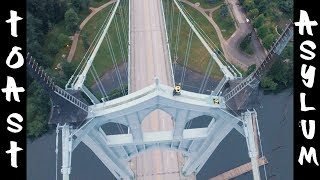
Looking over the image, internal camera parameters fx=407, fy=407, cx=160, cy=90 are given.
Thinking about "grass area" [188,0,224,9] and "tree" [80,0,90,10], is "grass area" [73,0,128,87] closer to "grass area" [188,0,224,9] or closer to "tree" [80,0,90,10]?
"tree" [80,0,90,10]

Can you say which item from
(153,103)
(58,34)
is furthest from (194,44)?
(153,103)

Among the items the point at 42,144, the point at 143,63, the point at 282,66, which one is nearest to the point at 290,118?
the point at 282,66

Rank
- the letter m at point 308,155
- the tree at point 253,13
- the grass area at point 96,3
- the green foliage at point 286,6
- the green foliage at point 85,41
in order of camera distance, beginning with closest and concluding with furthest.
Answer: the letter m at point 308,155
the green foliage at point 85,41
the tree at point 253,13
the green foliage at point 286,6
the grass area at point 96,3

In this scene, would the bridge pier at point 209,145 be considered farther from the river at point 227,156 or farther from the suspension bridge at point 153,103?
the river at point 227,156

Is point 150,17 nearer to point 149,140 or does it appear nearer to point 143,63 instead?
point 143,63

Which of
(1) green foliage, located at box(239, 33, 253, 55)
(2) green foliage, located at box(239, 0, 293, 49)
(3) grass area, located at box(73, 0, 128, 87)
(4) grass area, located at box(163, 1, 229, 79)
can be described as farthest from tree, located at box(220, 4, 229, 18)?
(3) grass area, located at box(73, 0, 128, 87)

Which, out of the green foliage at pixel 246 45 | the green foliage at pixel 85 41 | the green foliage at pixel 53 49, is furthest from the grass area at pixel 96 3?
the green foliage at pixel 246 45

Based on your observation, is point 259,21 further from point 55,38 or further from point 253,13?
point 55,38
